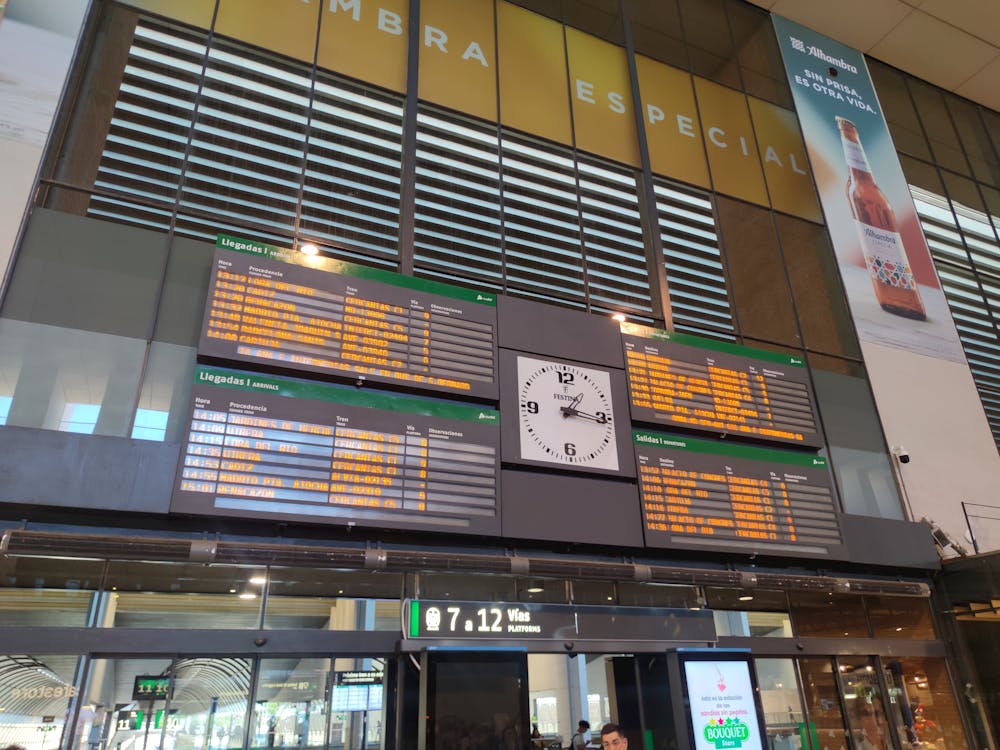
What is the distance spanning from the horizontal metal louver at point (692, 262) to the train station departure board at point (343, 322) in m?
3.74

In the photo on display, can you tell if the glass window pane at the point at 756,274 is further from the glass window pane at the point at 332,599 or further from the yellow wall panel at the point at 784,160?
the glass window pane at the point at 332,599

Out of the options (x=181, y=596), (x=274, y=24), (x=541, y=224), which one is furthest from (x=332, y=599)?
(x=274, y=24)

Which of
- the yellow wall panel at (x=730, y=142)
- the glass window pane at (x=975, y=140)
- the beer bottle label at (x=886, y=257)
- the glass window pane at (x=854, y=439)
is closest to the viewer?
the glass window pane at (x=854, y=439)

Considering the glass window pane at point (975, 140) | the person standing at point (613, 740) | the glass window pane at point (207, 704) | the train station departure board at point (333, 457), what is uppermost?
the glass window pane at point (975, 140)

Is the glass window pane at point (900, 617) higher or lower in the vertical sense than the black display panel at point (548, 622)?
higher

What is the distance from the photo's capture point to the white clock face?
745 cm

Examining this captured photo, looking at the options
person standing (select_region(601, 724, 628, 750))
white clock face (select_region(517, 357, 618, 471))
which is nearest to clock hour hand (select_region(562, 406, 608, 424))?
white clock face (select_region(517, 357, 618, 471))

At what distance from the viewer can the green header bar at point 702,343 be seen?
867 cm

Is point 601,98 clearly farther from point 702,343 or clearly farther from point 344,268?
point 344,268

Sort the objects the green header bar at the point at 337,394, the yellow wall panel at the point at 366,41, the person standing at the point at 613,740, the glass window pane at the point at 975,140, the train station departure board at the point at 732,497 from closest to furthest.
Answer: the person standing at the point at 613,740 → the green header bar at the point at 337,394 → the train station departure board at the point at 732,497 → the yellow wall panel at the point at 366,41 → the glass window pane at the point at 975,140

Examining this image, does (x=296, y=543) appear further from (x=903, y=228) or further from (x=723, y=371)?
(x=903, y=228)

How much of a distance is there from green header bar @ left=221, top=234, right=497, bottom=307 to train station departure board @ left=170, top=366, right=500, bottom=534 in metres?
1.31

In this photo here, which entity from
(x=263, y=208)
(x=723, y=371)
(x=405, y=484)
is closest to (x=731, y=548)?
(x=723, y=371)

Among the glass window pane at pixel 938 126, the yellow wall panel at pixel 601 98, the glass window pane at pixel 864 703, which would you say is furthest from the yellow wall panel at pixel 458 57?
the glass window pane at pixel 938 126
